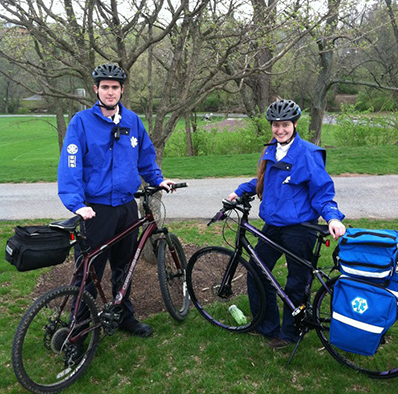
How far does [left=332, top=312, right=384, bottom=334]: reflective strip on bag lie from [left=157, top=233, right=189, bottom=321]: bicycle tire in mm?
1516

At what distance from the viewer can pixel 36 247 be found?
9.49 ft

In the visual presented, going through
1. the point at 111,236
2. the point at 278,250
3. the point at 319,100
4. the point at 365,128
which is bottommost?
the point at 278,250

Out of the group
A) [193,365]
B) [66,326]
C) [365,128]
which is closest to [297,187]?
[193,365]

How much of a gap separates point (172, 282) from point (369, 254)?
1.93 metres

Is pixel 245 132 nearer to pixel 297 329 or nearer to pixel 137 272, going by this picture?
pixel 137 272

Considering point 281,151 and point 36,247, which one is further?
point 281,151

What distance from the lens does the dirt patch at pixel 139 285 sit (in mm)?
4285

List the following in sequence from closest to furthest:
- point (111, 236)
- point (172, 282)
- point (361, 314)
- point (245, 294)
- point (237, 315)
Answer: point (361, 314), point (111, 236), point (237, 315), point (172, 282), point (245, 294)

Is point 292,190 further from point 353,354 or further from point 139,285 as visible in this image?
point 139,285

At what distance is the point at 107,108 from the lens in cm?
328

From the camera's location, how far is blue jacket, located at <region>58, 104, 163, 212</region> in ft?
10.1

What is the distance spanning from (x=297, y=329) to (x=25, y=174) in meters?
12.2

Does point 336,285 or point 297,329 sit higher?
point 336,285

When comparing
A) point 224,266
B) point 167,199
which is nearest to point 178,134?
point 167,199
